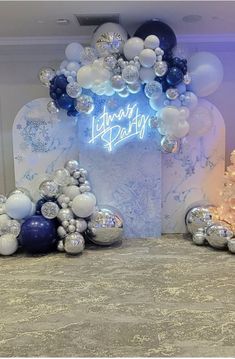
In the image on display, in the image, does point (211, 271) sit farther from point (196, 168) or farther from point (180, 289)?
point (196, 168)

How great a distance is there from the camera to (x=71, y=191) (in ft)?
11.2

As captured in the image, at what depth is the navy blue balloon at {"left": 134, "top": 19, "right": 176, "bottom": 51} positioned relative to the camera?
3154mm

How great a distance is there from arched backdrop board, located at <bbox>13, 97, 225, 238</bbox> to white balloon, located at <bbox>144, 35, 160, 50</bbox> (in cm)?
56

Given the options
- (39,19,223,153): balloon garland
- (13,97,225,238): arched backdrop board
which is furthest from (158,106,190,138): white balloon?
(13,97,225,238): arched backdrop board

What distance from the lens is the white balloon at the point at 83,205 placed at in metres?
3.29

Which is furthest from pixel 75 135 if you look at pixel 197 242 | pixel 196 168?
pixel 197 242

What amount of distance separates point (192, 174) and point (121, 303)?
65.5 inches

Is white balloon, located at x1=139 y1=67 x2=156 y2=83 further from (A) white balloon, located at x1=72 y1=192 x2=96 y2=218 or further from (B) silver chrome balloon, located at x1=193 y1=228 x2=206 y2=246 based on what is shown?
(B) silver chrome balloon, located at x1=193 y1=228 x2=206 y2=246

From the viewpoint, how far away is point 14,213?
131 inches

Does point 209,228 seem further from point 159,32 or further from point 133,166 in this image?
point 159,32

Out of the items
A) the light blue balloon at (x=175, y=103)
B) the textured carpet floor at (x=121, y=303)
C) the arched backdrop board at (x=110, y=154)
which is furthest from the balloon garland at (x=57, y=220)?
the light blue balloon at (x=175, y=103)

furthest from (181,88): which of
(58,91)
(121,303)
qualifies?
(121,303)

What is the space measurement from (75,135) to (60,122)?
180 millimetres

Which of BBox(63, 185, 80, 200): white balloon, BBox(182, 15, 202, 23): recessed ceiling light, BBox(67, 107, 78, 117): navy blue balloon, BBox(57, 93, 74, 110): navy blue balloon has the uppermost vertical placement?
BBox(182, 15, 202, 23): recessed ceiling light
